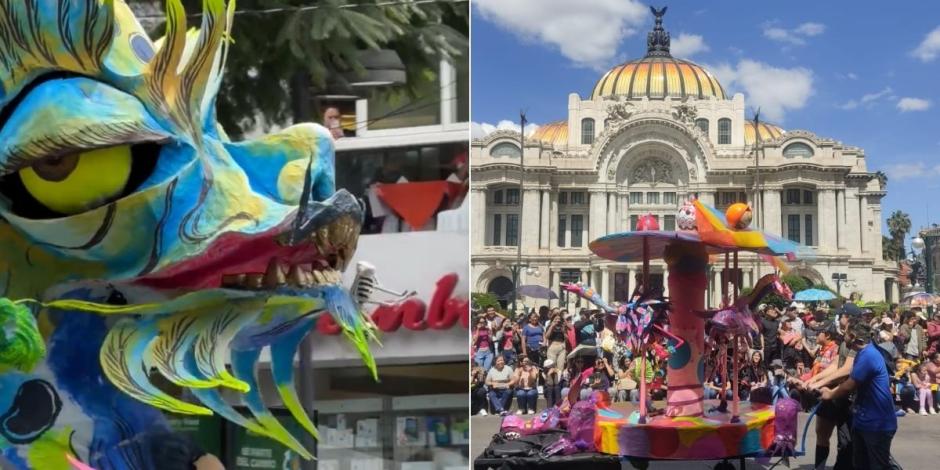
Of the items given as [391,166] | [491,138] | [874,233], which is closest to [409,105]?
[391,166]

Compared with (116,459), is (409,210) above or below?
above

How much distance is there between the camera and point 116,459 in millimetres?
2807

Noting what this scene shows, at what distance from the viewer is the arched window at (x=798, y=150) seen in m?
26.4

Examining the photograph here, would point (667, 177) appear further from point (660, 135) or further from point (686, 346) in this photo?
point (686, 346)

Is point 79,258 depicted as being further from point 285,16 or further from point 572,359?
point 572,359

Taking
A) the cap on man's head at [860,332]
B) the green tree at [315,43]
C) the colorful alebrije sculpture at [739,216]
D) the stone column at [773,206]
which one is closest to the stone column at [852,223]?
the stone column at [773,206]

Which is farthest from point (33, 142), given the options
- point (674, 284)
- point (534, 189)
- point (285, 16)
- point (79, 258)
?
point (534, 189)

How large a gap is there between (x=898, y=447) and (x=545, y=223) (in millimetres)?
24972

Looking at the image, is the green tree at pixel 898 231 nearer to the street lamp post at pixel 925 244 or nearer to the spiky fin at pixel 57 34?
the street lamp post at pixel 925 244

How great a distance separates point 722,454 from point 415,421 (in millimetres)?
2807

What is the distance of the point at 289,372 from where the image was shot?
2.89m

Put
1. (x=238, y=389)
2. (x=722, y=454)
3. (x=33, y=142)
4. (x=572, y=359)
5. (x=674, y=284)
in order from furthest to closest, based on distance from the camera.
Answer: (x=572, y=359)
(x=674, y=284)
(x=722, y=454)
(x=238, y=389)
(x=33, y=142)

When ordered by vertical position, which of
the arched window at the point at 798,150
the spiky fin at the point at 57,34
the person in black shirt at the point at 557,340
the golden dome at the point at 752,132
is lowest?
Result: the person in black shirt at the point at 557,340

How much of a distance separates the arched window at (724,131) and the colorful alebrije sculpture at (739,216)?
27766 mm
